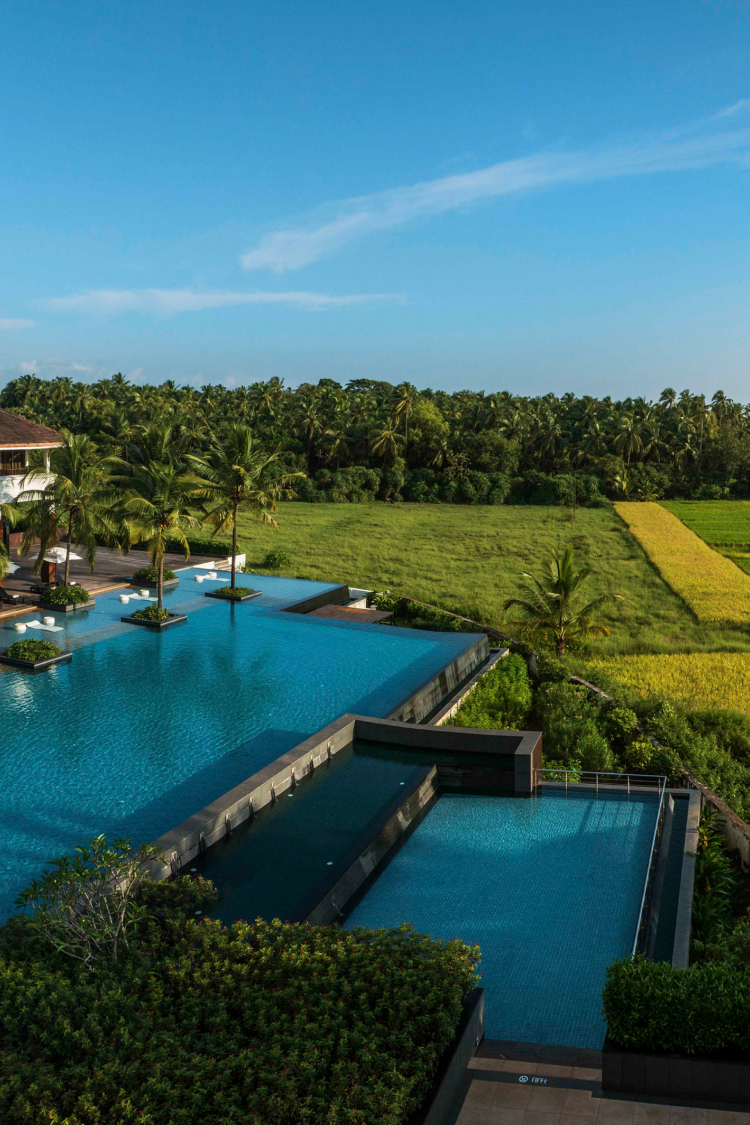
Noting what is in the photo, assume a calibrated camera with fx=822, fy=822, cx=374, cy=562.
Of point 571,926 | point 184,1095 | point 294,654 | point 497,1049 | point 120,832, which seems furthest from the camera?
point 294,654

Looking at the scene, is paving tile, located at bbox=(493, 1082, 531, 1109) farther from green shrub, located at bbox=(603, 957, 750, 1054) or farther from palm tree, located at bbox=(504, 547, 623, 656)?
palm tree, located at bbox=(504, 547, 623, 656)

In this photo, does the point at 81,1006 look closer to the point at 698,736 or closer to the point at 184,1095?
the point at 184,1095

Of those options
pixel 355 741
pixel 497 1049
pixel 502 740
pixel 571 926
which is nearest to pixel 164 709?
pixel 355 741

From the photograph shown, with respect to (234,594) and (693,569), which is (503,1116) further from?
(693,569)

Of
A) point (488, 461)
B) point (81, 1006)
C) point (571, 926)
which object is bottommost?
point (571, 926)

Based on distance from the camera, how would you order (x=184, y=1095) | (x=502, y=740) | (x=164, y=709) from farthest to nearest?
(x=164, y=709)
(x=502, y=740)
(x=184, y=1095)

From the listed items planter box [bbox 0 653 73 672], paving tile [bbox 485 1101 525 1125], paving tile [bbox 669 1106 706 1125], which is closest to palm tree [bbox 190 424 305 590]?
planter box [bbox 0 653 73 672]

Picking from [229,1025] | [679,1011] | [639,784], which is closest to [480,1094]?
[679,1011]
